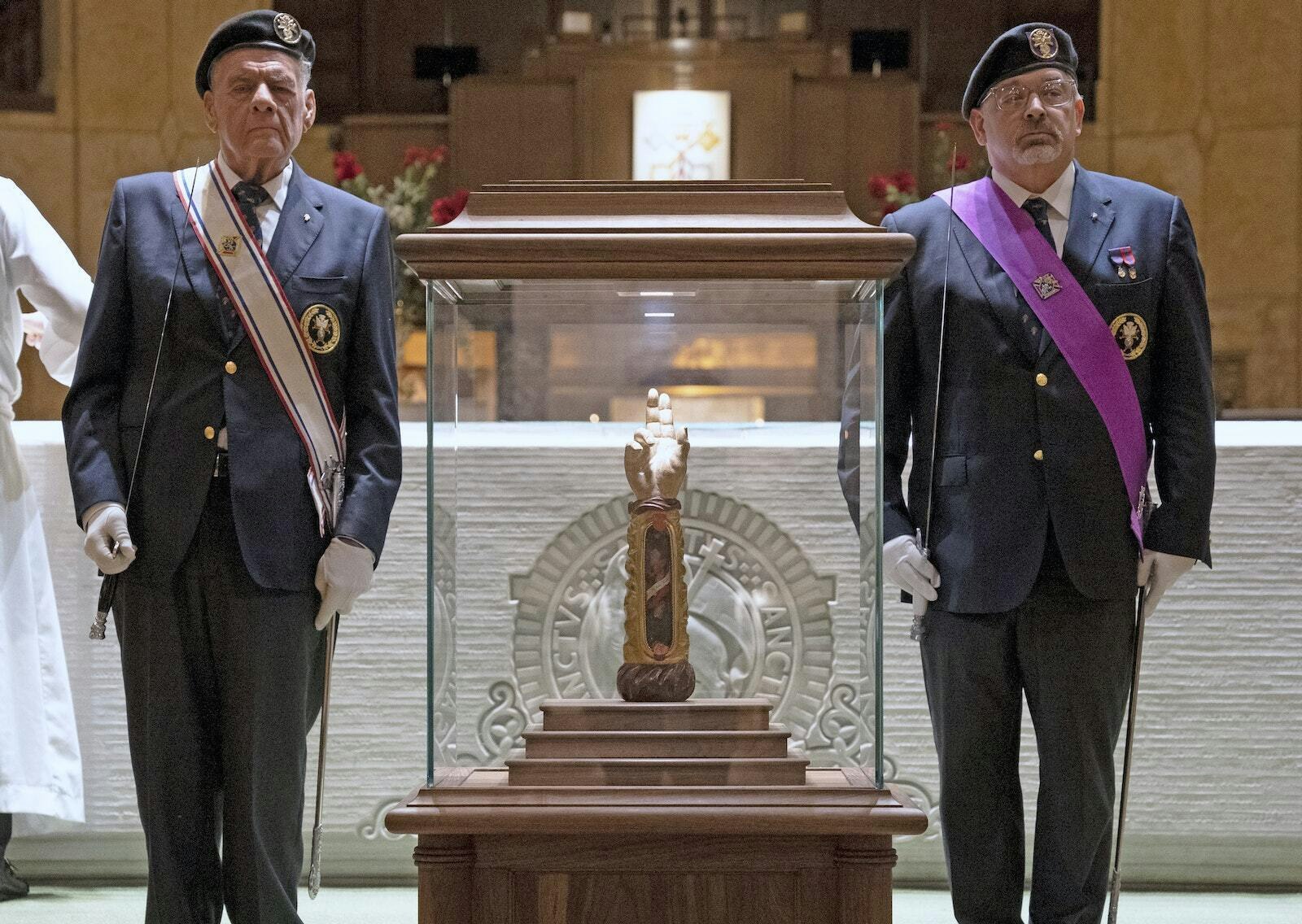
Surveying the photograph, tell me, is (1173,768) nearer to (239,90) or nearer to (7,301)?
Answer: (239,90)

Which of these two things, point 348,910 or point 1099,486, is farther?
point 348,910

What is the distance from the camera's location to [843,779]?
2.30 meters

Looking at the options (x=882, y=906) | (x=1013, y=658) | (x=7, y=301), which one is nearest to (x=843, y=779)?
(x=882, y=906)

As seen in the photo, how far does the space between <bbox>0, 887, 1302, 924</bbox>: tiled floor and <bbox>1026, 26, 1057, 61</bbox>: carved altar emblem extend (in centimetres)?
168

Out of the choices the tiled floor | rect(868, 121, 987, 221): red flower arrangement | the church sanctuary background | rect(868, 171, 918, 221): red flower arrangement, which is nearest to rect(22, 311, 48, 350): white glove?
the tiled floor

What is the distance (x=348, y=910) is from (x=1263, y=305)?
7424 mm

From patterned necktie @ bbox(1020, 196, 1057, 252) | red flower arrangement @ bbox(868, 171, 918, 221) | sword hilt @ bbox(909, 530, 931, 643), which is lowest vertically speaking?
sword hilt @ bbox(909, 530, 931, 643)

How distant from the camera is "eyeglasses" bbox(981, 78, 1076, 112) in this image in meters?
2.70

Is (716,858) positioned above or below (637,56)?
below

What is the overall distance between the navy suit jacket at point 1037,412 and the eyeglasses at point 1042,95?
13 centimetres

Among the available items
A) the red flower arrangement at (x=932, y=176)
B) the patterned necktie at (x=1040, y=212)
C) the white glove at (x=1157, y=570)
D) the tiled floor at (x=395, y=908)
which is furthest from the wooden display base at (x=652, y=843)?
the red flower arrangement at (x=932, y=176)

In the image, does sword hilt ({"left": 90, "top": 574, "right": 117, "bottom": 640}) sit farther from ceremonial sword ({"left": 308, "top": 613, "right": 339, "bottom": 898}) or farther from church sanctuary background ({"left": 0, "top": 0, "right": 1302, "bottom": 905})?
church sanctuary background ({"left": 0, "top": 0, "right": 1302, "bottom": 905})

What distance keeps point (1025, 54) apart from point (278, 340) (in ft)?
4.00

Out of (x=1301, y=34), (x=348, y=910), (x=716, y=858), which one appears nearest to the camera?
(x=716, y=858)
